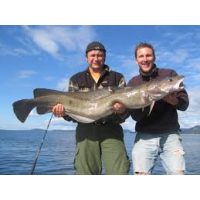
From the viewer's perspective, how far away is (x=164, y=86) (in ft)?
23.4

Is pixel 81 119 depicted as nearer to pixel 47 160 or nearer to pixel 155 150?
pixel 155 150

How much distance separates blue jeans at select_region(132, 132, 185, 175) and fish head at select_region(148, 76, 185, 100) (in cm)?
93

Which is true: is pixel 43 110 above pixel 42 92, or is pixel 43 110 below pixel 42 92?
below

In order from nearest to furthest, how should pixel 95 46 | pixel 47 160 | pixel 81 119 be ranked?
pixel 95 46 < pixel 81 119 < pixel 47 160

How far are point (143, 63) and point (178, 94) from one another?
1081 millimetres

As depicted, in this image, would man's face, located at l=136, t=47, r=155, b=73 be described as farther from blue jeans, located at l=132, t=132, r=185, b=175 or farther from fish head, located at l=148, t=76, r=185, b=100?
blue jeans, located at l=132, t=132, r=185, b=175

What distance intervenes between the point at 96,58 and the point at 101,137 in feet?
6.39

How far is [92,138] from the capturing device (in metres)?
7.60

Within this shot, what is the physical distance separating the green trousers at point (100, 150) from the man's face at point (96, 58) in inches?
58.9

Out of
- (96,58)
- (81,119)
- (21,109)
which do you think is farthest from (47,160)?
(96,58)
